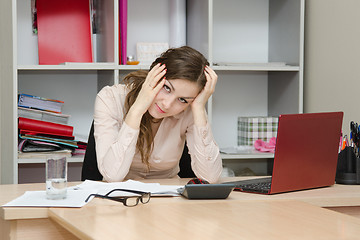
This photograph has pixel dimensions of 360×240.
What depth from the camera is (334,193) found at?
158 centimetres

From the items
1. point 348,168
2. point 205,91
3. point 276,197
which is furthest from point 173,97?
point 348,168

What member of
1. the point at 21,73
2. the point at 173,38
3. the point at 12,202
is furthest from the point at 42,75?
the point at 12,202

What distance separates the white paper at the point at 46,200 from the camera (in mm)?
1293

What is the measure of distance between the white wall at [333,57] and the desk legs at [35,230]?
1636 mm

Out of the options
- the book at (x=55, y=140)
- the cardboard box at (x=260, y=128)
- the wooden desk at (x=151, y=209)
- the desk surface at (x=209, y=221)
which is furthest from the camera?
the cardboard box at (x=260, y=128)

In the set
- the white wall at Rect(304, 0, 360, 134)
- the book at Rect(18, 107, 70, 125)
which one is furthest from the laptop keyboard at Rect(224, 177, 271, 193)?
the book at Rect(18, 107, 70, 125)

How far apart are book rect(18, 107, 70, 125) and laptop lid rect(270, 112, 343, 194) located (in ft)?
5.05

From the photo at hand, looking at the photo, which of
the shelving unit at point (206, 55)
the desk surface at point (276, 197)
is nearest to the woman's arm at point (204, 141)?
the desk surface at point (276, 197)

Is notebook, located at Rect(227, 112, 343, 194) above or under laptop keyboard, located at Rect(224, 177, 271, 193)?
above

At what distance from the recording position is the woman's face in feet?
5.88

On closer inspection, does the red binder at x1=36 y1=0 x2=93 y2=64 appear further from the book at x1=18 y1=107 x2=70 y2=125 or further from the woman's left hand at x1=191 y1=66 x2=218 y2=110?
the woman's left hand at x1=191 y1=66 x2=218 y2=110

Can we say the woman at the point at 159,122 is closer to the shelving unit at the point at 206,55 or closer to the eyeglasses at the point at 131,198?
the eyeglasses at the point at 131,198

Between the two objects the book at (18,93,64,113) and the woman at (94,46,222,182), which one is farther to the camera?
the book at (18,93,64,113)

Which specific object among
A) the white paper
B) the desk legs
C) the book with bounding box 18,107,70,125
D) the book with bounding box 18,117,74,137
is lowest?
→ the desk legs
